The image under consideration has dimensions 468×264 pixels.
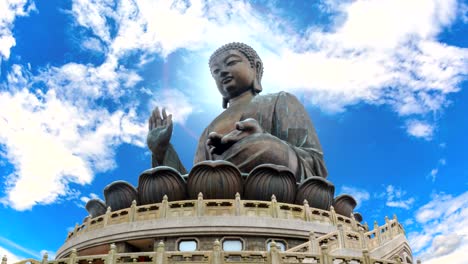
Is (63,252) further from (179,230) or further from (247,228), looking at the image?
(247,228)

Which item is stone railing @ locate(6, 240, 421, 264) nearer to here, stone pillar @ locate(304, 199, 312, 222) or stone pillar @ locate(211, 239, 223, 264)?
stone pillar @ locate(211, 239, 223, 264)

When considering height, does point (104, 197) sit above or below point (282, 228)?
above

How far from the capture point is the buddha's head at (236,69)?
1966 cm

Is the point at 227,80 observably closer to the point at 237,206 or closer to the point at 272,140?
the point at 272,140

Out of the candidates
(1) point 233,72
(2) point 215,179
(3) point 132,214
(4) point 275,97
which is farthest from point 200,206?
(1) point 233,72

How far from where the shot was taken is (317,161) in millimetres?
15797

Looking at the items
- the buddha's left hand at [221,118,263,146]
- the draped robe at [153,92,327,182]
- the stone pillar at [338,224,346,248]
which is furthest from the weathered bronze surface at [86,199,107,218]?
the stone pillar at [338,224,346,248]

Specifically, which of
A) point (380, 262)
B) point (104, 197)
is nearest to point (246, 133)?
point (104, 197)

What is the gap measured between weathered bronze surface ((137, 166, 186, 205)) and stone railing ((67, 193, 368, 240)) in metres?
0.82

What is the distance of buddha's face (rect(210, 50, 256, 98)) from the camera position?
19.6 metres

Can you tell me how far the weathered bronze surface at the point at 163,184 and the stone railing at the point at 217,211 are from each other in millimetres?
820

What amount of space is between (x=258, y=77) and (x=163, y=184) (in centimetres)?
900

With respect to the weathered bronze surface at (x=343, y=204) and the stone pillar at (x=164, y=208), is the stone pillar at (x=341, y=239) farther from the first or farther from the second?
the weathered bronze surface at (x=343, y=204)

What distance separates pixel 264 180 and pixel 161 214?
296 cm
